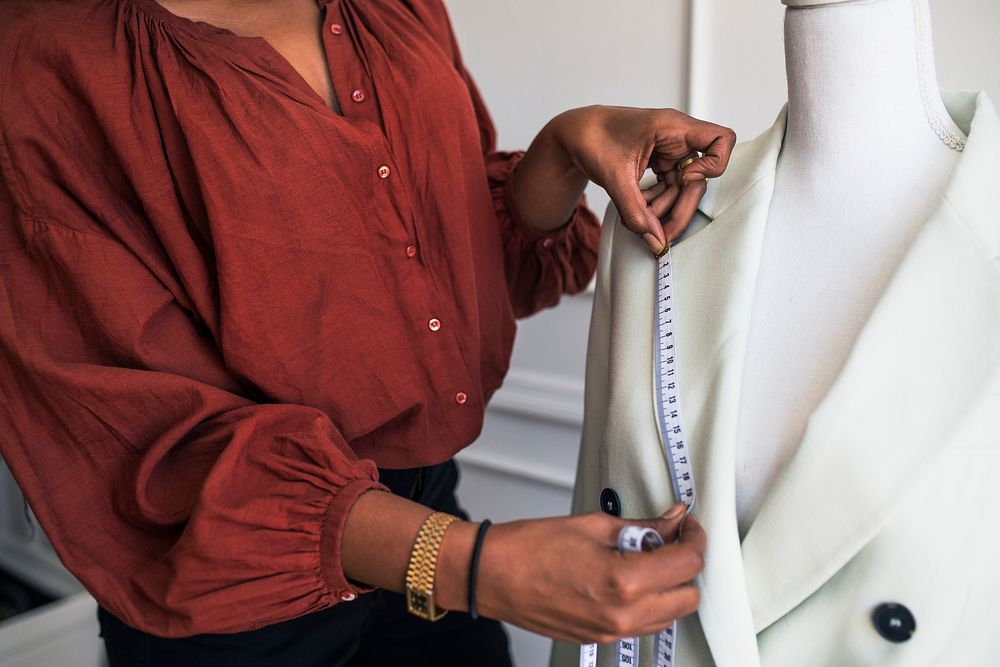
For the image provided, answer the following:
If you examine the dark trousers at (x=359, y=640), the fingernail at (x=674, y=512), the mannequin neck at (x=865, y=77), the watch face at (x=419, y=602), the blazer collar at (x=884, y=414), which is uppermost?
the mannequin neck at (x=865, y=77)

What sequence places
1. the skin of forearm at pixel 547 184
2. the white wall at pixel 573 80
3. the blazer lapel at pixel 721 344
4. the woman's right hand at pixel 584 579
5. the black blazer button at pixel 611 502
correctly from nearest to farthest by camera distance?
the woman's right hand at pixel 584 579 → the blazer lapel at pixel 721 344 → the black blazer button at pixel 611 502 → the skin of forearm at pixel 547 184 → the white wall at pixel 573 80

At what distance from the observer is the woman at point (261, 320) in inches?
36.5

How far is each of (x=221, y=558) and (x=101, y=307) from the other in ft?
1.08

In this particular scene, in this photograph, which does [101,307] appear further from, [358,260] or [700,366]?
[700,366]

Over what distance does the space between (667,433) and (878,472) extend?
0.75ft

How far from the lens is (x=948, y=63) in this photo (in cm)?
146

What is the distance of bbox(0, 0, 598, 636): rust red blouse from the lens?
96 cm

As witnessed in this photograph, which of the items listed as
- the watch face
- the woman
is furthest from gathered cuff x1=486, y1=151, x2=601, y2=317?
the watch face

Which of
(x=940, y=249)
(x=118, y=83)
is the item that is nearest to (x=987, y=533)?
(x=940, y=249)

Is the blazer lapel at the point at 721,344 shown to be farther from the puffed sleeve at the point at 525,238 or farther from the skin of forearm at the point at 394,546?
the puffed sleeve at the point at 525,238

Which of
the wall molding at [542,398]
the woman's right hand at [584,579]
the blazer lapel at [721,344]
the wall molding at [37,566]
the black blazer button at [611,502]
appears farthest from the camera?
the wall molding at [37,566]

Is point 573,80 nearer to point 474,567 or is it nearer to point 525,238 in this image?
point 525,238

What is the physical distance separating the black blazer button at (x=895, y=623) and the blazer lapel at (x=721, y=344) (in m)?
0.13

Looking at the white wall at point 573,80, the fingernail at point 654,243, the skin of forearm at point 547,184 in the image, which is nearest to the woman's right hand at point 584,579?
the fingernail at point 654,243
